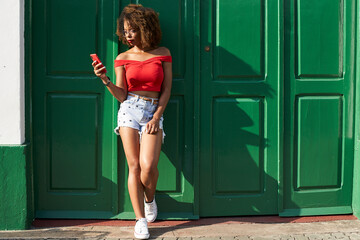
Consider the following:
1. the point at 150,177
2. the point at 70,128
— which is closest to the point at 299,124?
the point at 150,177

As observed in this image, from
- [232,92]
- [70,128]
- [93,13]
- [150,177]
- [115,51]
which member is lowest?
[150,177]

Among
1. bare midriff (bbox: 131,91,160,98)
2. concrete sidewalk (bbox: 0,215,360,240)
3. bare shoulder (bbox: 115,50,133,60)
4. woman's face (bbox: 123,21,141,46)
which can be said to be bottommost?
concrete sidewalk (bbox: 0,215,360,240)

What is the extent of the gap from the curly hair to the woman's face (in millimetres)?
28

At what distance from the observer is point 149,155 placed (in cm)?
448

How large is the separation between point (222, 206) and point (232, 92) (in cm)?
111

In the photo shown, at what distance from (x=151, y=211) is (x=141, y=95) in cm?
110

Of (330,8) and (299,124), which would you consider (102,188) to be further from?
(330,8)

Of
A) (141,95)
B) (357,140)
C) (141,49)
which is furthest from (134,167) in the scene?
(357,140)

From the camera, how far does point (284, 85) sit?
195 inches

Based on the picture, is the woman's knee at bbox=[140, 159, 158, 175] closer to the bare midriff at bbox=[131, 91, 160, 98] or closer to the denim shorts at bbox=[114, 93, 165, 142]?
the denim shorts at bbox=[114, 93, 165, 142]

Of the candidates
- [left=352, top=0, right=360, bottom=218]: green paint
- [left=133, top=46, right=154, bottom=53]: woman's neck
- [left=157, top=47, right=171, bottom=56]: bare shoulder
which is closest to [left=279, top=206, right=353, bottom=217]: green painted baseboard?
[left=352, top=0, right=360, bottom=218]: green paint

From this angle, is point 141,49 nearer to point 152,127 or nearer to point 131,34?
point 131,34

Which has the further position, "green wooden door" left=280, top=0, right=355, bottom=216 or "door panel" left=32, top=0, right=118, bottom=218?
"green wooden door" left=280, top=0, right=355, bottom=216

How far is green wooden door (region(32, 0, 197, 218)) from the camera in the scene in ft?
15.7
